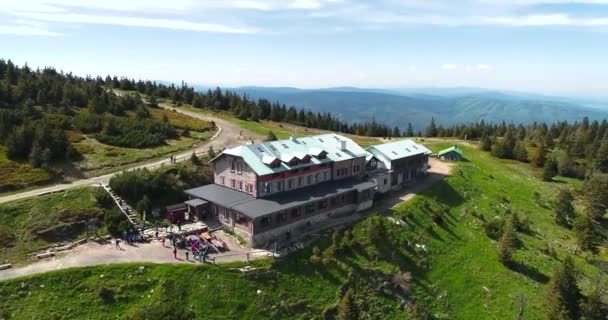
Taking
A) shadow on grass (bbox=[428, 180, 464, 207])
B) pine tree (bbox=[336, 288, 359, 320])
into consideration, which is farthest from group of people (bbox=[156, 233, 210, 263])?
shadow on grass (bbox=[428, 180, 464, 207])

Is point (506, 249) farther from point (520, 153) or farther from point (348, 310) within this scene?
point (520, 153)

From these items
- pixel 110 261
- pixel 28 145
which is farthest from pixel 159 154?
pixel 110 261

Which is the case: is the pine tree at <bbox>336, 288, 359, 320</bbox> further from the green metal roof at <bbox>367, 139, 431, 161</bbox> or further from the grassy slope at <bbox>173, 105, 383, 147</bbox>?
the grassy slope at <bbox>173, 105, 383, 147</bbox>

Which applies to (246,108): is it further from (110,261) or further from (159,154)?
(110,261)

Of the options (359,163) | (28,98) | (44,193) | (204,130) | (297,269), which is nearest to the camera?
(297,269)

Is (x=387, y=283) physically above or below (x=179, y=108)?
below

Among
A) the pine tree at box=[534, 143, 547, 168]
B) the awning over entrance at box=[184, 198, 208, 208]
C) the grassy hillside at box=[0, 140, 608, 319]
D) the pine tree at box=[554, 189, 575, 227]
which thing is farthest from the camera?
the pine tree at box=[534, 143, 547, 168]
